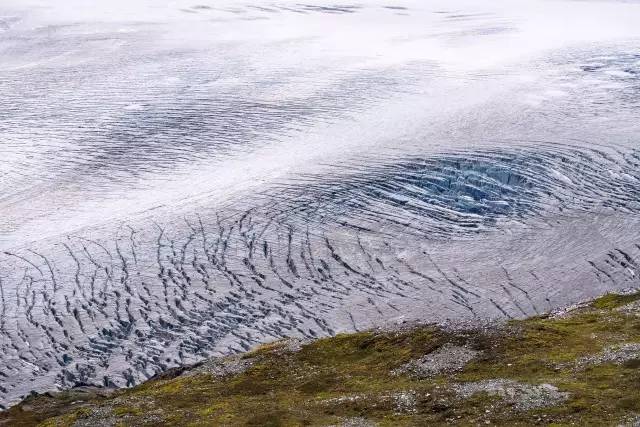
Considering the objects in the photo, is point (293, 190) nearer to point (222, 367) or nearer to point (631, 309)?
point (222, 367)

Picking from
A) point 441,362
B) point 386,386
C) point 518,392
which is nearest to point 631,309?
point 441,362

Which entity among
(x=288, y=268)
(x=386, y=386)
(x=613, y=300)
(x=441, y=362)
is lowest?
(x=288, y=268)

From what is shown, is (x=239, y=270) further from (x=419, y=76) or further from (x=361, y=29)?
(x=361, y=29)

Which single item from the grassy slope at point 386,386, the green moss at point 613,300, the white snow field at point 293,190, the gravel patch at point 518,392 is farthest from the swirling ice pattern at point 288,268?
the gravel patch at point 518,392

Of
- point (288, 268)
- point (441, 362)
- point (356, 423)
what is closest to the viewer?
point (356, 423)

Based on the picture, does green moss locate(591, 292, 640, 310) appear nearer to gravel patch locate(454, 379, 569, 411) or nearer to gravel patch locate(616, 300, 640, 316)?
gravel patch locate(616, 300, 640, 316)

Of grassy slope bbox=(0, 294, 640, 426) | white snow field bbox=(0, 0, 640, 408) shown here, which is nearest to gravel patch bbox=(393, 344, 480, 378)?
grassy slope bbox=(0, 294, 640, 426)
